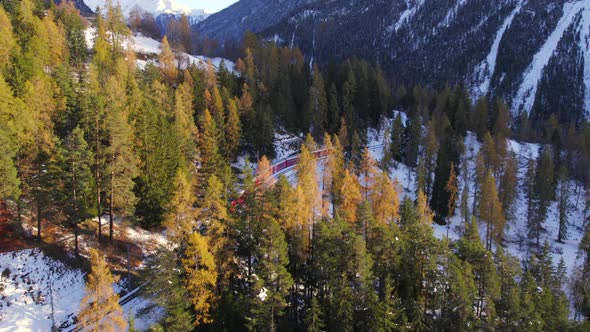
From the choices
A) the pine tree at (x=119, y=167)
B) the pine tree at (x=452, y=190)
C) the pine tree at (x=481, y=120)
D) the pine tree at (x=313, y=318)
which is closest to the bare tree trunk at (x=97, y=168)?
the pine tree at (x=119, y=167)

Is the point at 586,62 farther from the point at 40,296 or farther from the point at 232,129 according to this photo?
the point at 40,296

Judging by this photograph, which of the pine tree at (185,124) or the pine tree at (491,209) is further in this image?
the pine tree at (491,209)

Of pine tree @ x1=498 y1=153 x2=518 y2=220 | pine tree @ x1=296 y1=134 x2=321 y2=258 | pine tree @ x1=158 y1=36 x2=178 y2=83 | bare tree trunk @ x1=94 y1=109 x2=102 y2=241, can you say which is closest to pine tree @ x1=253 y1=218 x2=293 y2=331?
pine tree @ x1=296 y1=134 x2=321 y2=258

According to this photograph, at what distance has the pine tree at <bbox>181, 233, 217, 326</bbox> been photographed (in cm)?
2691

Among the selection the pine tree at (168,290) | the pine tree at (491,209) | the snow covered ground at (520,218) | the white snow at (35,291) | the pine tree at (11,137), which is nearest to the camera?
the pine tree at (168,290)

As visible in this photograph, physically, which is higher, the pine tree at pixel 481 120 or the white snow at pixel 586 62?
the white snow at pixel 586 62

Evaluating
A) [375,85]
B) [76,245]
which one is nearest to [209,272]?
[76,245]

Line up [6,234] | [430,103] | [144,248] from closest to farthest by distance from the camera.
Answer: [6,234] → [144,248] → [430,103]

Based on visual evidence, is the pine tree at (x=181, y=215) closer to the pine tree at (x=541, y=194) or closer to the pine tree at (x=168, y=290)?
the pine tree at (x=168, y=290)

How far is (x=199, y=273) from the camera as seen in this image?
27.3 metres

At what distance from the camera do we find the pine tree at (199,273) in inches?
1059

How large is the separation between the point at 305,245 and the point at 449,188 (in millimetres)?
32087

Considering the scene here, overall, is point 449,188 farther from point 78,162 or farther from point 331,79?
point 78,162

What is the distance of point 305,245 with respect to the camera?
114 feet
